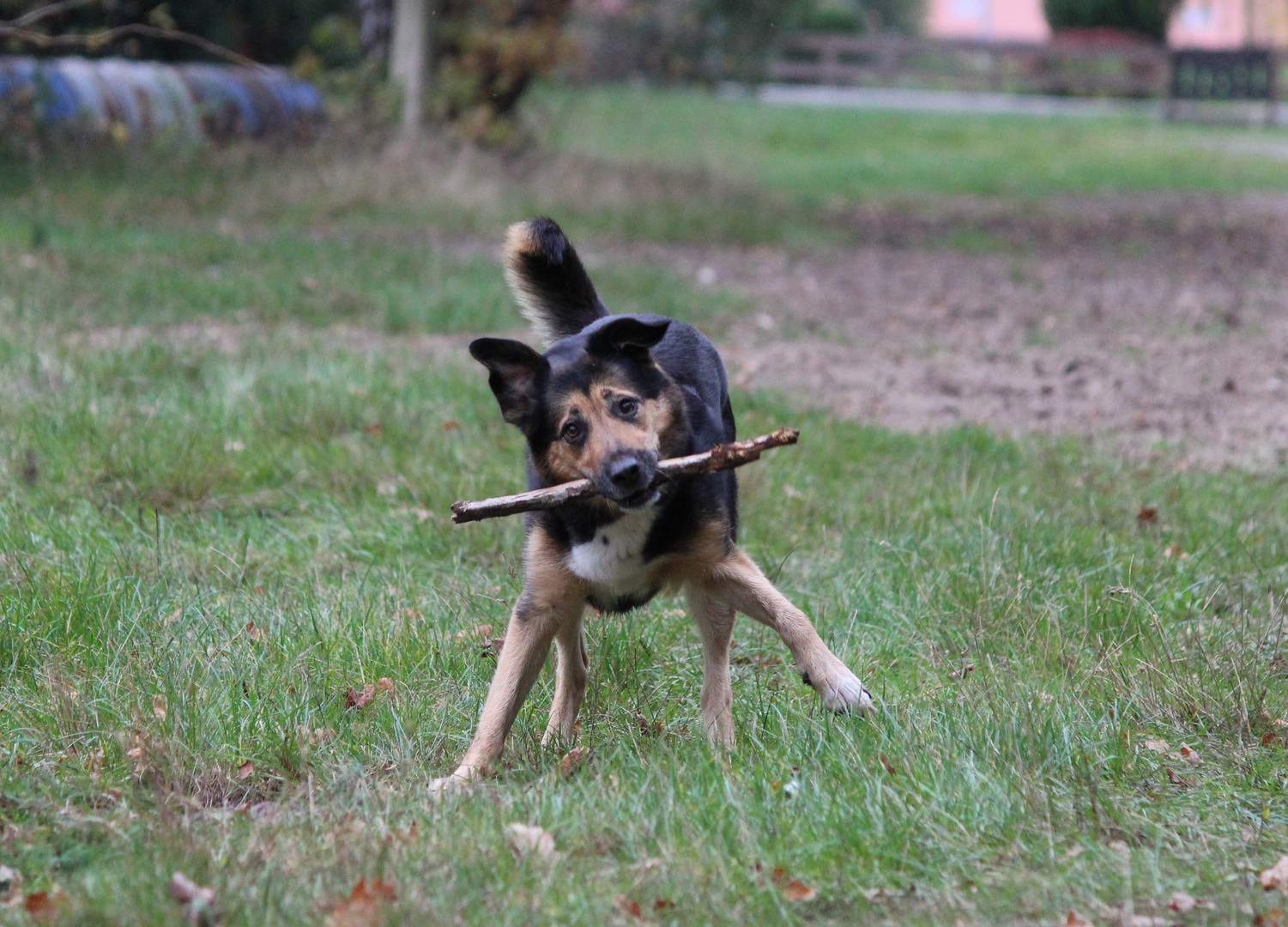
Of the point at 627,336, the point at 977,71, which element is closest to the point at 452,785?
the point at 627,336

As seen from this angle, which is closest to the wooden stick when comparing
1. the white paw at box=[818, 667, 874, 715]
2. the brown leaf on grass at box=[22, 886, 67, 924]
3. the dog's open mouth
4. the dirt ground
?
the dog's open mouth

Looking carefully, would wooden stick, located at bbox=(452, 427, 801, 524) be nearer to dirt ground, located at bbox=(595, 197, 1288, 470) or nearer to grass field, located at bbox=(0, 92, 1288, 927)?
grass field, located at bbox=(0, 92, 1288, 927)

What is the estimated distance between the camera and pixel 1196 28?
6316 centimetres

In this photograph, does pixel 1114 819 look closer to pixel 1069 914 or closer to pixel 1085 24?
pixel 1069 914

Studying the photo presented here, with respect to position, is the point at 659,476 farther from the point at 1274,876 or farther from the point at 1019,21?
the point at 1019,21

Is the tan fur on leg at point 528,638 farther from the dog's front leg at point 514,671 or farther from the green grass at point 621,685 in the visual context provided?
the green grass at point 621,685

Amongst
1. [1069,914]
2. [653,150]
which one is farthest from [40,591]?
[653,150]

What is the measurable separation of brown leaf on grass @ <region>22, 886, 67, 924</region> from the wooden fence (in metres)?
39.4

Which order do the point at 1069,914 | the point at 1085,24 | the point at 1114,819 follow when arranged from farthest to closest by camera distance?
the point at 1085,24
the point at 1114,819
the point at 1069,914

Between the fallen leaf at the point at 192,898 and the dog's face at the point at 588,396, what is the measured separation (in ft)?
4.82

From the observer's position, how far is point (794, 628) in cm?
397

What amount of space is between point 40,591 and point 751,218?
452 inches

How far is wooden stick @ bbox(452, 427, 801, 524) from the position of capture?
3.78 m

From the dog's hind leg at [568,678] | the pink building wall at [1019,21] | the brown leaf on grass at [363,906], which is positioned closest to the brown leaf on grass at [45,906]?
the brown leaf on grass at [363,906]
